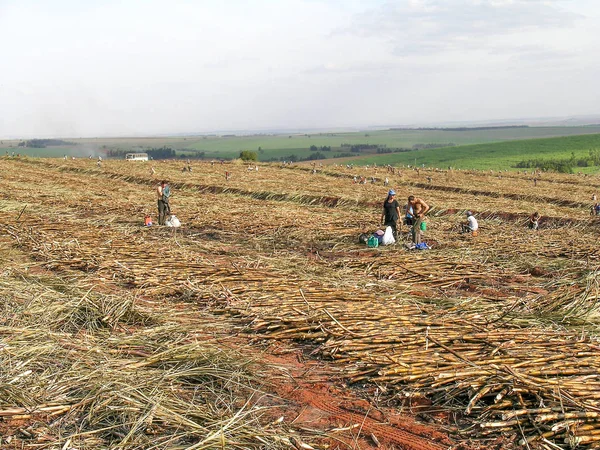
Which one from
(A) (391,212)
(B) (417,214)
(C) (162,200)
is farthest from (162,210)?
(B) (417,214)

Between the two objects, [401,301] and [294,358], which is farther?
[401,301]

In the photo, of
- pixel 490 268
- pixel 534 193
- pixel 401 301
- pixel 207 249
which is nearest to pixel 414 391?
pixel 401 301

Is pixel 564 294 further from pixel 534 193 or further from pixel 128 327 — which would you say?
pixel 534 193

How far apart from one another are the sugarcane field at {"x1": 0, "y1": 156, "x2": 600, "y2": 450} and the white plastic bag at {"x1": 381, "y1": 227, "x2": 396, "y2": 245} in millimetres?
306

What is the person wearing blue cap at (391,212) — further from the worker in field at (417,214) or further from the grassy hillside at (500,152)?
the grassy hillside at (500,152)

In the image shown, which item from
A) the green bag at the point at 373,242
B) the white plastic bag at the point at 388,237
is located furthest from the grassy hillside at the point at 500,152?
the green bag at the point at 373,242

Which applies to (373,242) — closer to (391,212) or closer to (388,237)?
(388,237)

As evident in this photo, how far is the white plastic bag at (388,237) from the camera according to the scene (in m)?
14.3

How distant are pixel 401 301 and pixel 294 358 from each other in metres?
2.54

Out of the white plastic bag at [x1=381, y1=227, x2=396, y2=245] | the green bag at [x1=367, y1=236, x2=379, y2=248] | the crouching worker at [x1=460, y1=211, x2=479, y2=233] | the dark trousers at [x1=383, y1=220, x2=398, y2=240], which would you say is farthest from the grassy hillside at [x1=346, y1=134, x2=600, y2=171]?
the green bag at [x1=367, y1=236, x2=379, y2=248]

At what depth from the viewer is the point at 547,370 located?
5922 mm

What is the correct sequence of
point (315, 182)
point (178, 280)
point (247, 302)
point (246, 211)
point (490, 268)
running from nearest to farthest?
point (247, 302), point (178, 280), point (490, 268), point (246, 211), point (315, 182)

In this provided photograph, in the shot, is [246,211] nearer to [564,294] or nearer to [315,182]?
[564,294]

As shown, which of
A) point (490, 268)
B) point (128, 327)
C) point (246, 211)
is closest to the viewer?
point (128, 327)
